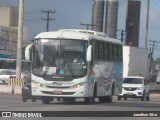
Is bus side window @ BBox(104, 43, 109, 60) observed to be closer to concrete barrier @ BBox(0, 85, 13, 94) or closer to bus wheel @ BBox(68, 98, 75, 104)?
bus wheel @ BBox(68, 98, 75, 104)

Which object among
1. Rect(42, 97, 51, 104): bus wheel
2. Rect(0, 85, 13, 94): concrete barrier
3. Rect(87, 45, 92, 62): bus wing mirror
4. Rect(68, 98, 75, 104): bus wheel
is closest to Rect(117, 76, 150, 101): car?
Rect(0, 85, 13, 94): concrete barrier

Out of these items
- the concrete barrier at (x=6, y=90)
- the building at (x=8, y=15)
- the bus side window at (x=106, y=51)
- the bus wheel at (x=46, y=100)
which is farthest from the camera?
the building at (x=8, y=15)

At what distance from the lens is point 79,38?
27.2m

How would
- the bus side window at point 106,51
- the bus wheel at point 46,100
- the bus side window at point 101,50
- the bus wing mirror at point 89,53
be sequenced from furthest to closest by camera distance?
1. the bus side window at point 106,51
2. the bus side window at point 101,50
3. the bus wheel at point 46,100
4. the bus wing mirror at point 89,53

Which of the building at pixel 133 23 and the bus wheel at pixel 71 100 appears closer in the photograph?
the bus wheel at pixel 71 100

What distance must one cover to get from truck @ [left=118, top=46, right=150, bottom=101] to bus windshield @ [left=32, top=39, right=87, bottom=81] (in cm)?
1353

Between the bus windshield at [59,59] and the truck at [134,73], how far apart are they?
1353 centimetres

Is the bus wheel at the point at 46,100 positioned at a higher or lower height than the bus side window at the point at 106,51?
lower

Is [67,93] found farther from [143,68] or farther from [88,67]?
[143,68]

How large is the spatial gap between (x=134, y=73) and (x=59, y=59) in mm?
26113

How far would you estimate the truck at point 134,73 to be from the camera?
41750 millimetres

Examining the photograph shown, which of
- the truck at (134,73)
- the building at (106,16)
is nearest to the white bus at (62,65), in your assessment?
the truck at (134,73)

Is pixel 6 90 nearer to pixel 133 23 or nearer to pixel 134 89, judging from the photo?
pixel 134 89

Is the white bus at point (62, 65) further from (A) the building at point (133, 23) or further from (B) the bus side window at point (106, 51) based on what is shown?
(A) the building at point (133, 23)
